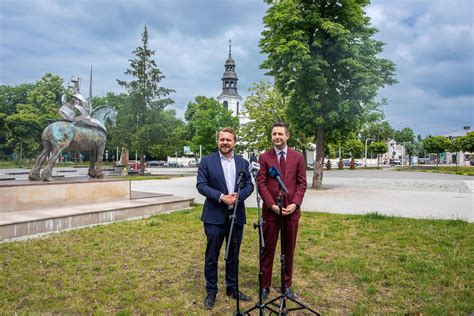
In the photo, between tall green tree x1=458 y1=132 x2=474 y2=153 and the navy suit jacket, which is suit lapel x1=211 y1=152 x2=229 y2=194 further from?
tall green tree x1=458 y1=132 x2=474 y2=153

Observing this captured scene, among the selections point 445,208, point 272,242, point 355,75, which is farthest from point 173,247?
point 355,75

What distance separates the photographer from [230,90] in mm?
74000

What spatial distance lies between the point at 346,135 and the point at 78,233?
1345 cm

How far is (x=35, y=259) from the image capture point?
515 cm

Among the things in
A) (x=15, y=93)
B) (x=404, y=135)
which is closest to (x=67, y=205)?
(x=15, y=93)

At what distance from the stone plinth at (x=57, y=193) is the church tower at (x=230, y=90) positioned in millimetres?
63703

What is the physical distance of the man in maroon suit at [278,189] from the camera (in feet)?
12.2

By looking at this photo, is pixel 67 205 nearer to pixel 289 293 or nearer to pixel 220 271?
pixel 220 271

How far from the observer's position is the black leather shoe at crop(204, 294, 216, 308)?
142 inches

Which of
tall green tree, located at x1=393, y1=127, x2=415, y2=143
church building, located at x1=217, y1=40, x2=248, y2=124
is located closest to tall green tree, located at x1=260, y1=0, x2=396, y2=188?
church building, located at x1=217, y1=40, x2=248, y2=124

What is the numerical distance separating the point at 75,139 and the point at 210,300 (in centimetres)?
741

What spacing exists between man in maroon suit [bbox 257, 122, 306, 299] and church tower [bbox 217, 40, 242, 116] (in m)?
69.3

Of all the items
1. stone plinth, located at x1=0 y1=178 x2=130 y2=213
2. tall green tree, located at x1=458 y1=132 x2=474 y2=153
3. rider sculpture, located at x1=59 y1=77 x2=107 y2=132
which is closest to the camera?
stone plinth, located at x1=0 y1=178 x2=130 y2=213

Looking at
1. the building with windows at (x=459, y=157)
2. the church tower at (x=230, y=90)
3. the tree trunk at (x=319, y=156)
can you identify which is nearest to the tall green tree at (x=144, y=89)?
the tree trunk at (x=319, y=156)
